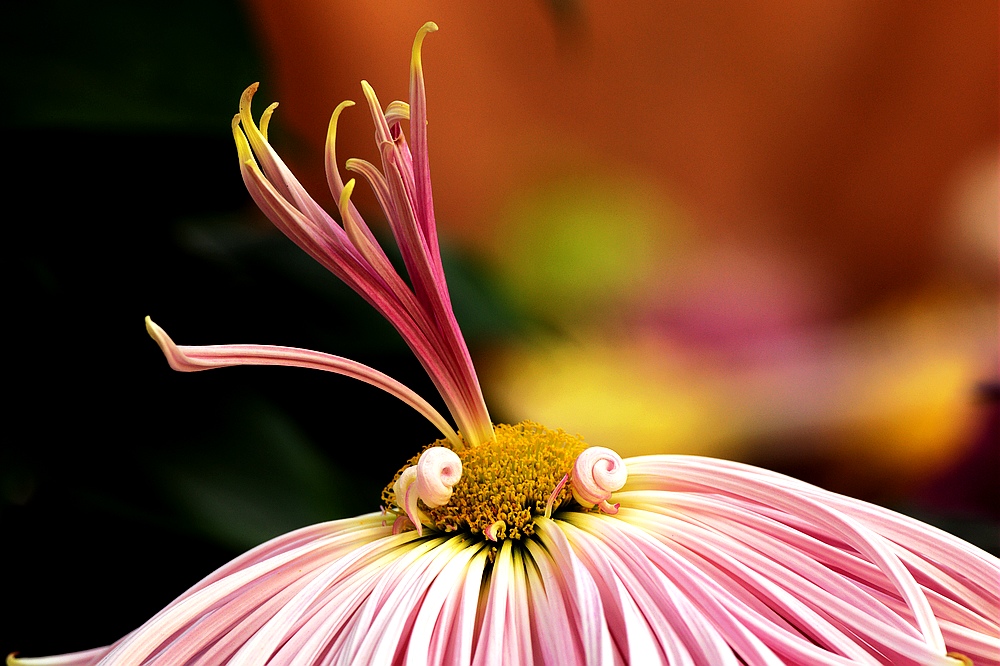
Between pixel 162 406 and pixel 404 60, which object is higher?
pixel 404 60

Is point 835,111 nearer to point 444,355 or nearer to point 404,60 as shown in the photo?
point 404,60

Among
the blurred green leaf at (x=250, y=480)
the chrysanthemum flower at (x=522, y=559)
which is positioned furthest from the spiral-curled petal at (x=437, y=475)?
the blurred green leaf at (x=250, y=480)

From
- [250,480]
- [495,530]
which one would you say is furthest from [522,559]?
[250,480]

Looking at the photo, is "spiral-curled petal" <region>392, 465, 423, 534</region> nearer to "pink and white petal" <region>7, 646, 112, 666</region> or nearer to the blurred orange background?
"pink and white petal" <region>7, 646, 112, 666</region>

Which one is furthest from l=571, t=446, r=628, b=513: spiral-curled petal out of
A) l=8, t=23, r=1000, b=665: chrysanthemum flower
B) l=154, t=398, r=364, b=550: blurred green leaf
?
l=154, t=398, r=364, b=550: blurred green leaf

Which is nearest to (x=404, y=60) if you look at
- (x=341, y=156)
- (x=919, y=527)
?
(x=341, y=156)

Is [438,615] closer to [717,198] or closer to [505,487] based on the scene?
[505,487]

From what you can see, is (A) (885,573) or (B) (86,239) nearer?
(A) (885,573)
